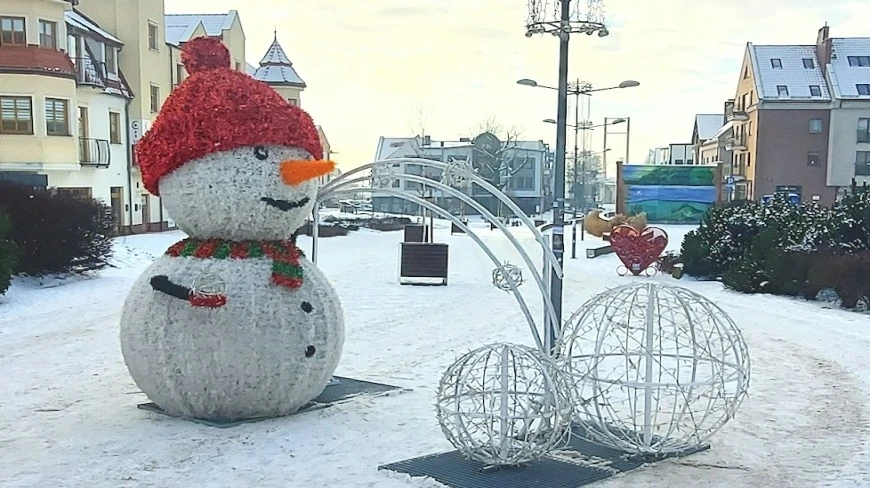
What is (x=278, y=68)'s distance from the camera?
1875 inches

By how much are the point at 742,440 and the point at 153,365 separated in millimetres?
5749

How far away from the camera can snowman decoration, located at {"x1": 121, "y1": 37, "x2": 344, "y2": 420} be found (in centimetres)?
772

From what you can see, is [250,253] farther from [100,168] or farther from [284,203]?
[100,168]

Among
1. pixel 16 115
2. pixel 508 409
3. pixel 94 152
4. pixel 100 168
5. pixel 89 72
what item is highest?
pixel 89 72

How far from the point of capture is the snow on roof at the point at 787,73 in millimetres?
51897

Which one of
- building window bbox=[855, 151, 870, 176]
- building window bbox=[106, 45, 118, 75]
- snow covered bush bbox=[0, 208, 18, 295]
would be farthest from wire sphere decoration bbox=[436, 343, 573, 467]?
building window bbox=[855, 151, 870, 176]

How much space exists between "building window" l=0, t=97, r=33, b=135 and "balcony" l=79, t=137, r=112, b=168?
3041 mm

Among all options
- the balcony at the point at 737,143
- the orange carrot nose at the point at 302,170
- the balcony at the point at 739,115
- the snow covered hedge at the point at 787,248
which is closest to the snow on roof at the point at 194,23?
the snow covered hedge at the point at 787,248

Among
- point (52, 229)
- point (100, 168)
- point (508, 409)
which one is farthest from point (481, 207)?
point (100, 168)

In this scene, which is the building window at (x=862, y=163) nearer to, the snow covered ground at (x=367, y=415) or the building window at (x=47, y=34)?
the snow covered ground at (x=367, y=415)

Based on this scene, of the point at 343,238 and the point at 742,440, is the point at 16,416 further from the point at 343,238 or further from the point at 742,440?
the point at 343,238

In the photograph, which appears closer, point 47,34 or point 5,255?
point 5,255

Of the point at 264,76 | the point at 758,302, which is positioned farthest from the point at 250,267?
the point at 264,76

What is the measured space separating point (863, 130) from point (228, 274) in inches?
2076
